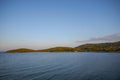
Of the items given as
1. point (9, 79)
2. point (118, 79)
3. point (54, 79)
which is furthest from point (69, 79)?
point (9, 79)

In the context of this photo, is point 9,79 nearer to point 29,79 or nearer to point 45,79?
point 29,79

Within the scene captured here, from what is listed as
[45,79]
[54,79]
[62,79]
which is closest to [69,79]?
[62,79]

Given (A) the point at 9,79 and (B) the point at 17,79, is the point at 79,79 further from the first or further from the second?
(A) the point at 9,79

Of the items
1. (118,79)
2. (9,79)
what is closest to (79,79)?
(118,79)

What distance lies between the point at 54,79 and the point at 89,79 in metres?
7.09

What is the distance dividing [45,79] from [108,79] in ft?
42.3

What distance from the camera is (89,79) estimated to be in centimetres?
2520

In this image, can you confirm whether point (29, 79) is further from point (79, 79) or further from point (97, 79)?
point (97, 79)

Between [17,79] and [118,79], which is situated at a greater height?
[17,79]

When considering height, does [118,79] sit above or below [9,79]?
below

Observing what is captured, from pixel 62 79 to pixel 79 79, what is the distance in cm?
348

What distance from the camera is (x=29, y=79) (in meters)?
24.5

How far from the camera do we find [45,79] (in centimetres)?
2481

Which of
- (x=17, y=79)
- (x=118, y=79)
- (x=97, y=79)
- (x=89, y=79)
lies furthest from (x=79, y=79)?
(x=17, y=79)
